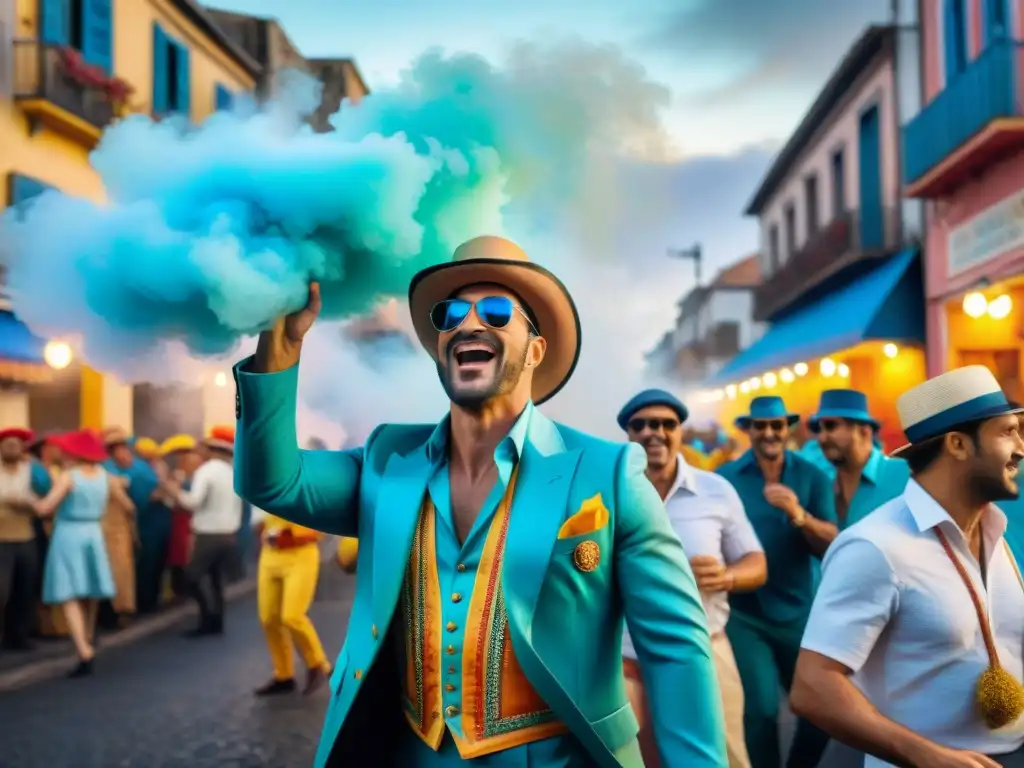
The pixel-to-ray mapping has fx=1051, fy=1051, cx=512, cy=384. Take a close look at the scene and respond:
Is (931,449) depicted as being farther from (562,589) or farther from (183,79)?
(183,79)

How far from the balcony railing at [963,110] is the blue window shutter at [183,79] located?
10.3 meters

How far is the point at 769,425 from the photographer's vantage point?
545 centimetres

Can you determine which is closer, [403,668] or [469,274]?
[403,668]

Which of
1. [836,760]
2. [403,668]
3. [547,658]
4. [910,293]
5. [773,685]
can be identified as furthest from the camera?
[910,293]

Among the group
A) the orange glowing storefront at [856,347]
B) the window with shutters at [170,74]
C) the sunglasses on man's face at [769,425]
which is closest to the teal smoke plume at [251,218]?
the sunglasses on man's face at [769,425]

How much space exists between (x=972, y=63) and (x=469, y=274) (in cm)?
1055

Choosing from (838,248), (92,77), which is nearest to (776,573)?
(92,77)

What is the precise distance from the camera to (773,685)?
4711 millimetres

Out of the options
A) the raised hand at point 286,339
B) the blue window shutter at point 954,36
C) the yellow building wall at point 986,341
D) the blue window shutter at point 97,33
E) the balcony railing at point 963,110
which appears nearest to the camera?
the raised hand at point 286,339

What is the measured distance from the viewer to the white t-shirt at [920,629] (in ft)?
8.17

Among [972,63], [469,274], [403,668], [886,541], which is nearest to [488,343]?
[469,274]

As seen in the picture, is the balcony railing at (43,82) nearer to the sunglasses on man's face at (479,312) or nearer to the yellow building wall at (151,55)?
the yellow building wall at (151,55)

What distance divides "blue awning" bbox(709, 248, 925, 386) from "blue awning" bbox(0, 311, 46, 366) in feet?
31.8

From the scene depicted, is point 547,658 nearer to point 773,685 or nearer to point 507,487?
point 507,487
